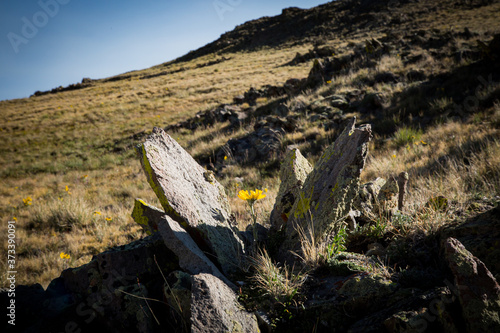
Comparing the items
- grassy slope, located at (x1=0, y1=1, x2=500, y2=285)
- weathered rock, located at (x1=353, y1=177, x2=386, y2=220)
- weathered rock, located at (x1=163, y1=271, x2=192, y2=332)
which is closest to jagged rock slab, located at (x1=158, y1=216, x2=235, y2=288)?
weathered rock, located at (x1=163, y1=271, x2=192, y2=332)

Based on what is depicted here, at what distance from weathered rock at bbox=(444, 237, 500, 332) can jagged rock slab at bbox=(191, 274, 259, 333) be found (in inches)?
45.1

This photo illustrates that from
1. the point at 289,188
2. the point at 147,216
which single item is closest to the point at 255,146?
the point at 289,188

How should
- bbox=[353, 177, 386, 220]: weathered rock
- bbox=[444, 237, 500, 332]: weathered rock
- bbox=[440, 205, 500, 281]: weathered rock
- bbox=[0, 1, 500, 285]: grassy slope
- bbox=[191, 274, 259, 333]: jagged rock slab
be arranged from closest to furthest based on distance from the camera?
bbox=[444, 237, 500, 332]: weathered rock → bbox=[191, 274, 259, 333]: jagged rock slab → bbox=[440, 205, 500, 281]: weathered rock → bbox=[353, 177, 386, 220]: weathered rock → bbox=[0, 1, 500, 285]: grassy slope

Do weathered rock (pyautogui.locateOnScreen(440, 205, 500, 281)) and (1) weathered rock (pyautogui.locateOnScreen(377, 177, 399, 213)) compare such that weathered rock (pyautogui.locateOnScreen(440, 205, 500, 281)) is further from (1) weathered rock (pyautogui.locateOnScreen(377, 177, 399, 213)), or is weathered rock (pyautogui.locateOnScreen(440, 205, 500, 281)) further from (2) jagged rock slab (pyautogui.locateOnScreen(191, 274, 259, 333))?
(2) jagged rock slab (pyautogui.locateOnScreen(191, 274, 259, 333))

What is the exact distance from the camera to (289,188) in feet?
9.48

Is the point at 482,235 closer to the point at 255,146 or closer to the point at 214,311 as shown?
the point at 214,311

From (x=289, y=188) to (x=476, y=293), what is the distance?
1853mm

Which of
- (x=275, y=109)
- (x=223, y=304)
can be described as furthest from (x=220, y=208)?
(x=275, y=109)

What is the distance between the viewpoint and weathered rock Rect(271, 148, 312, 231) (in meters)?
2.81

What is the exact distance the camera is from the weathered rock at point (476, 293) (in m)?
1.14

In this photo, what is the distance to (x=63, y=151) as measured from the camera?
14914 millimetres

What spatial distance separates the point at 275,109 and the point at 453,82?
267 inches

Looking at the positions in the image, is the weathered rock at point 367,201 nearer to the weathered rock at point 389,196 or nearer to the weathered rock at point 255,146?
the weathered rock at point 389,196

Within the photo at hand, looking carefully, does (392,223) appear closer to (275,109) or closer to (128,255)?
(128,255)
